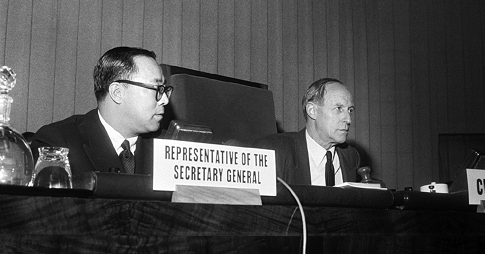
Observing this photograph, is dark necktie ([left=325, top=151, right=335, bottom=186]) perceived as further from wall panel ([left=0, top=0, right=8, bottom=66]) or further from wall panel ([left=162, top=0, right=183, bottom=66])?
wall panel ([left=0, top=0, right=8, bottom=66])

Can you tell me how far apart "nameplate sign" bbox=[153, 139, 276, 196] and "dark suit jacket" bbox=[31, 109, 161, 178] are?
77 centimetres

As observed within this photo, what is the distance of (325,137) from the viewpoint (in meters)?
2.42

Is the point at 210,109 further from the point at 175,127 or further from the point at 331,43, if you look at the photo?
the point at 331,43

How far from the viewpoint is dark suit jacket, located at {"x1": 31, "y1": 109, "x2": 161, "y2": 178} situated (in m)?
1.60

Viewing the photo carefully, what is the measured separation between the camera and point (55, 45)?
254 cm

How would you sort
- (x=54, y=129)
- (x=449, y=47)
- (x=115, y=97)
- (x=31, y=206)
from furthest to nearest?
1. (x=449, y=47)
2. (x=115, y=97)
3. (x=54, y=129)
4. (x=31, y=206)

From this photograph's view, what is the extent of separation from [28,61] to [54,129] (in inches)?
37.9

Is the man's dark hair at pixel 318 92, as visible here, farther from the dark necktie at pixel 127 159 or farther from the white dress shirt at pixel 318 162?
the dark necktie at pixel 127 159

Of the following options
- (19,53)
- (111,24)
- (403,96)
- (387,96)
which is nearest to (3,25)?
(19,53)

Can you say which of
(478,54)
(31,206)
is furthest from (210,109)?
(478,54)

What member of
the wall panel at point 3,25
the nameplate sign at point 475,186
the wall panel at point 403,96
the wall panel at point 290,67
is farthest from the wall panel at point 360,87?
the nameplate sign at point 475,186

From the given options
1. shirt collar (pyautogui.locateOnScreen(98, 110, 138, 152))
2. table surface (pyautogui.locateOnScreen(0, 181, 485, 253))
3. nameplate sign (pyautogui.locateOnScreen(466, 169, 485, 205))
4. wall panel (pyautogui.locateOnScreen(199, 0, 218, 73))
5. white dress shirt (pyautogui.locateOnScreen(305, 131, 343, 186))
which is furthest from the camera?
wall panel (pyautogui.locateOnScreen(199, 0, 218, 73))

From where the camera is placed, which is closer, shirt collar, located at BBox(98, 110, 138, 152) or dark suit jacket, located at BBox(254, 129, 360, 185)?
shirt collar, located at BBox(98, 110, 138, 152)

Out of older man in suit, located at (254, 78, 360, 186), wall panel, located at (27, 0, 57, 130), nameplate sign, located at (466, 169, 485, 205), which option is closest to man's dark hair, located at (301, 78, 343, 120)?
older man in suit, located at (254, 78, 360, 186)
